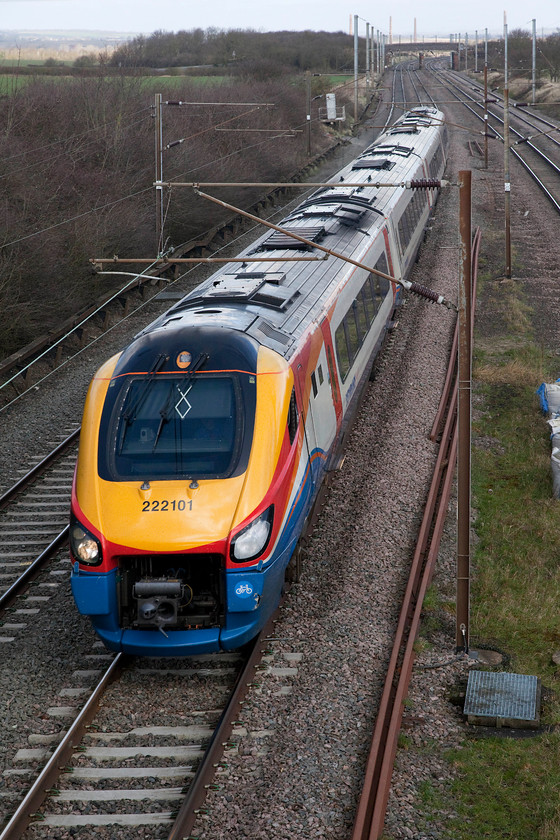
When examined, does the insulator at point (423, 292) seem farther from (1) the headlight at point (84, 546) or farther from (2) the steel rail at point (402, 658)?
(1) the headlight at point (84, 546)

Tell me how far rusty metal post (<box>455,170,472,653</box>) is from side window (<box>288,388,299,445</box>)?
1.75 metres

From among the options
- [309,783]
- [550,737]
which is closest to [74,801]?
[309,783]

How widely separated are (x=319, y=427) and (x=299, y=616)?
2.40 meters

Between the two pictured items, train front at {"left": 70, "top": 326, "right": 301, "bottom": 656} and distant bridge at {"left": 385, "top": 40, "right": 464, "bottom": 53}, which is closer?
train front at {"left": 70, "top": 326, "right": 301, "bottom": 656}

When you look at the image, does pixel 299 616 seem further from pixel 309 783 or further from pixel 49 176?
pixel 49 176

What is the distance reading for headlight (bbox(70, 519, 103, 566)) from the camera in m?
8.29

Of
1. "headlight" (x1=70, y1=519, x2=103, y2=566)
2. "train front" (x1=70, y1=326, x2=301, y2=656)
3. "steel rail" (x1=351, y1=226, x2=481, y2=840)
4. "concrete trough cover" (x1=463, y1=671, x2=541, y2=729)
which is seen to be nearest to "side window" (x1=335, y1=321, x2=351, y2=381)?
"steel rail" (x1=351, y1=226, x2=481, y2=840)

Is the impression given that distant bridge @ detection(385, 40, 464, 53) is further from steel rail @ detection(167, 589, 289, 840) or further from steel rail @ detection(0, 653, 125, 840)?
steel rail @ detection(0, 653, 125, 840)

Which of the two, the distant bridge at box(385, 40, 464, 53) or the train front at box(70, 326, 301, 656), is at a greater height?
the distant bridge at box(385, 40, 464, 53)

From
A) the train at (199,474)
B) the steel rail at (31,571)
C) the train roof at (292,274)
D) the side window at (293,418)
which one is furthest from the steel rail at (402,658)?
the steel rail at (31,571)

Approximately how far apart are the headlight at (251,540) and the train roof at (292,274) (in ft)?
7.62

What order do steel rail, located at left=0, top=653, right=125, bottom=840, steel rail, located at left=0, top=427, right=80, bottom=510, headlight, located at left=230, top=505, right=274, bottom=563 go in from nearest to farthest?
steel rail, located at left=0, top=653, right=125, bottom=840
headlight, located at left=230, top=505, right=274, bottom=563
steel rail, located at left=0, top=427, right=80, bottom=510

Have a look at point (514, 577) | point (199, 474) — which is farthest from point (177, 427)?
point (514, 577)

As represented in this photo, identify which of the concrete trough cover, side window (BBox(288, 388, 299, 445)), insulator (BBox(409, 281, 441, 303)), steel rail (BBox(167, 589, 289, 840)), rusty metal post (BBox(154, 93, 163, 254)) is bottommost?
the concrete trough cover
